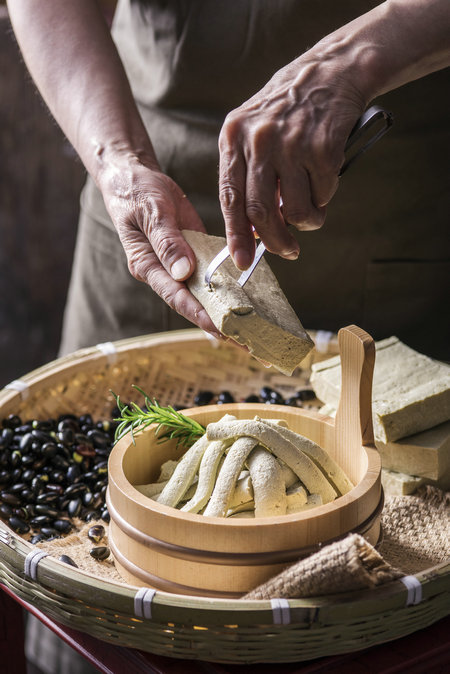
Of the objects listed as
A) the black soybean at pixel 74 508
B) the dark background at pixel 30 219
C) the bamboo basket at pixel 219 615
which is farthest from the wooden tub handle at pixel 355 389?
the dark background at pixel 30 219

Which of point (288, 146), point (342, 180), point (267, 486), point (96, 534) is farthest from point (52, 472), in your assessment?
point (342, 180)

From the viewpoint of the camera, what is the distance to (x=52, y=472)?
4.60 ft

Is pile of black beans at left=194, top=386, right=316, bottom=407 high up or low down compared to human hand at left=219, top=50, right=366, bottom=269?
down

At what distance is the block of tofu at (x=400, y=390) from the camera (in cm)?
129

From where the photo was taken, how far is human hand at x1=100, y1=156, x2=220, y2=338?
1.22 metres

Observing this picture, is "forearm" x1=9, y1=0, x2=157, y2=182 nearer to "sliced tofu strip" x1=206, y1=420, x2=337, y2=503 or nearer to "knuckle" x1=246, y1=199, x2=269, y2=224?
"knuckle" x1=246, y1=199, x2=269, y2=224

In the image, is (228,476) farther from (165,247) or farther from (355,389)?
(165,247)

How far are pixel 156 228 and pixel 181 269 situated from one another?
12 centimetres

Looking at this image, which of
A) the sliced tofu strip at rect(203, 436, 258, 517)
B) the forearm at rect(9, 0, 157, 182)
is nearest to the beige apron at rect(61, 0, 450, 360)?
the forearm at rect(9, 0, 157, 182)

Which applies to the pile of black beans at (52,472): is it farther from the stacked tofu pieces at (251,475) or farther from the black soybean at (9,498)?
the stacked tofu pieces at (251,475)

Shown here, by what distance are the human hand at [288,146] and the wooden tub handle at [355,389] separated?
0.68 feet

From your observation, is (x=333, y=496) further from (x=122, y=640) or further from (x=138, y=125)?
(x=138, y=125)

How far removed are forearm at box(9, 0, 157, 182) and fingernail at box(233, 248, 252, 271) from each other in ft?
1.71

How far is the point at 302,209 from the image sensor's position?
1.03m
